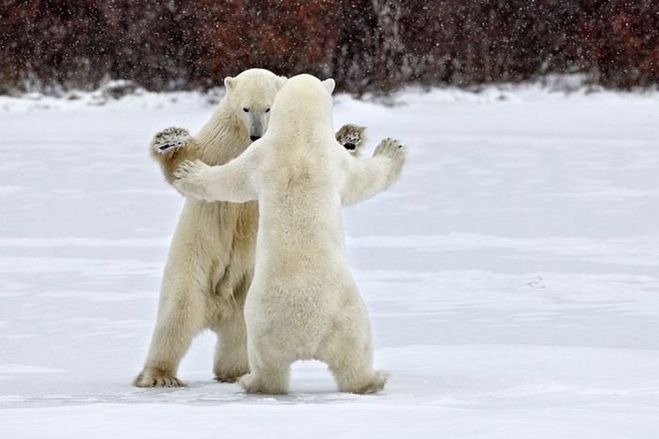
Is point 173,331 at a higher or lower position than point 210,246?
lower

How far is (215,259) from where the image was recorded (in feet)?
14.8

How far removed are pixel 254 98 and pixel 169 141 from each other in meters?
0.32

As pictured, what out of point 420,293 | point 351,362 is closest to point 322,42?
point 420,293

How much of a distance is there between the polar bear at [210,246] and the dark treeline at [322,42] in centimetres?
1587

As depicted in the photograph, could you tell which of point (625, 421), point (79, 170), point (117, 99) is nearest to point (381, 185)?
point (625, 421)

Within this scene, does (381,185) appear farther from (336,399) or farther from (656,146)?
(656,146)

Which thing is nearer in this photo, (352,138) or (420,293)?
(352,138)

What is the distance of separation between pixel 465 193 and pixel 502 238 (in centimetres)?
222

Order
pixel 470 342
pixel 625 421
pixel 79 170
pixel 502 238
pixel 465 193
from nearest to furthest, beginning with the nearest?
pixel 625 421 → pixel 470 342 → pixel 502 238 → pixel 465 193 → pixel 79 170

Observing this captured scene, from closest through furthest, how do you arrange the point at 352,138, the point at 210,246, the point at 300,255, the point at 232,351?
1. the point at 300,255
2. the point at 352,138
3. the point at 210,246
4. the point at 232,351

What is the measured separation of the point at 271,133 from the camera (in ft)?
13.1

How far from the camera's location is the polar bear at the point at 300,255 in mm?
3865

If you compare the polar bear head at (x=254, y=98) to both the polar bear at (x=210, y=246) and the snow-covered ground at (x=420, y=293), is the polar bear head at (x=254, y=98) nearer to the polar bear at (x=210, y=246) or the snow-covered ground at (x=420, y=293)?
the polar bear at (x=210, y=246)

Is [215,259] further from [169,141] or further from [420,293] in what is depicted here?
[420,293]
